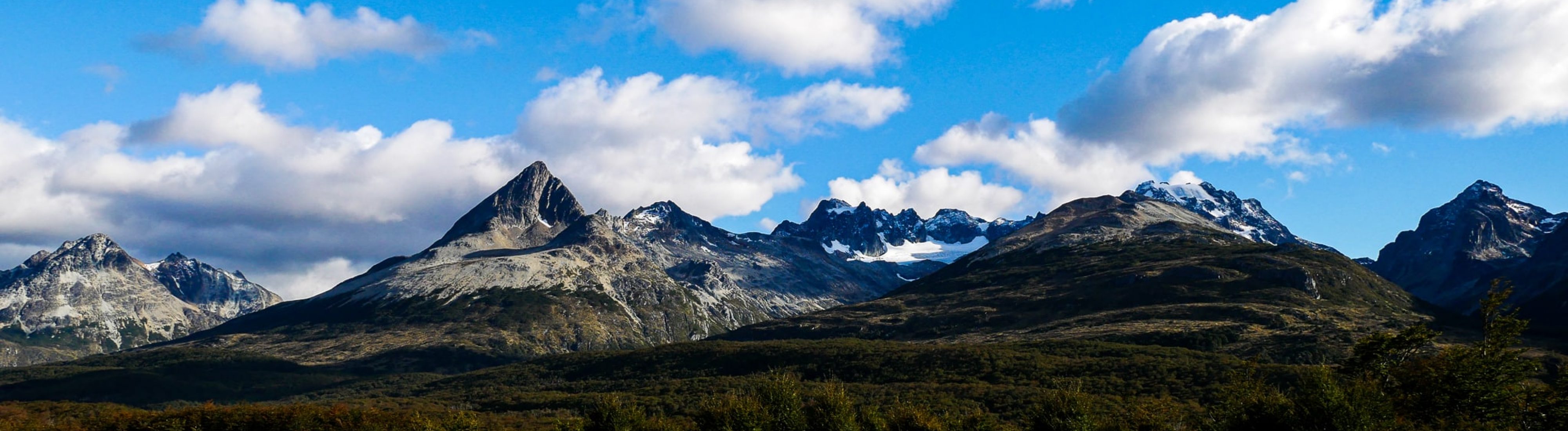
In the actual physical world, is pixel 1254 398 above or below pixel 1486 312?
below

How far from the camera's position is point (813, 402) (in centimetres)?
17225

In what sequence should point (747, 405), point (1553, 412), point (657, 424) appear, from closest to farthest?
point (1553, 412) → point (747, 405) → point (657, 424)

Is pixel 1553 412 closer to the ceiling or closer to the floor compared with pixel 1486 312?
closer to the floor

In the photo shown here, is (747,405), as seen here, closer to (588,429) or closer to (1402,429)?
(588,429)

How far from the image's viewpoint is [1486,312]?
12062 cm

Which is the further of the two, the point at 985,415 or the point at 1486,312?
the point at 985,415

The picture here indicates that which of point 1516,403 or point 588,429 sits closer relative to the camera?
point 1516,403

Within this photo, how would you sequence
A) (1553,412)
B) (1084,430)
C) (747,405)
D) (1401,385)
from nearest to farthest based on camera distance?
(1553,412), (1401,385), (1084,430), (747,405)

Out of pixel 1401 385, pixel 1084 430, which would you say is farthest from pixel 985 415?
pixel 1401 385

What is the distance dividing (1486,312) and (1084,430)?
48.8 meters

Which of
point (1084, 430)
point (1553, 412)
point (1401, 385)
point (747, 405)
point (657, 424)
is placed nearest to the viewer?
point (1553, 412)

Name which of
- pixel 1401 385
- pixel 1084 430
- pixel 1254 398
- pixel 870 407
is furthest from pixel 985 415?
pixel 1401 385

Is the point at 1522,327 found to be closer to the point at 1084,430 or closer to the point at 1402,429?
the point at 1402,429

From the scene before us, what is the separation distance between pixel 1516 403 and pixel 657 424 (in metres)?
124
